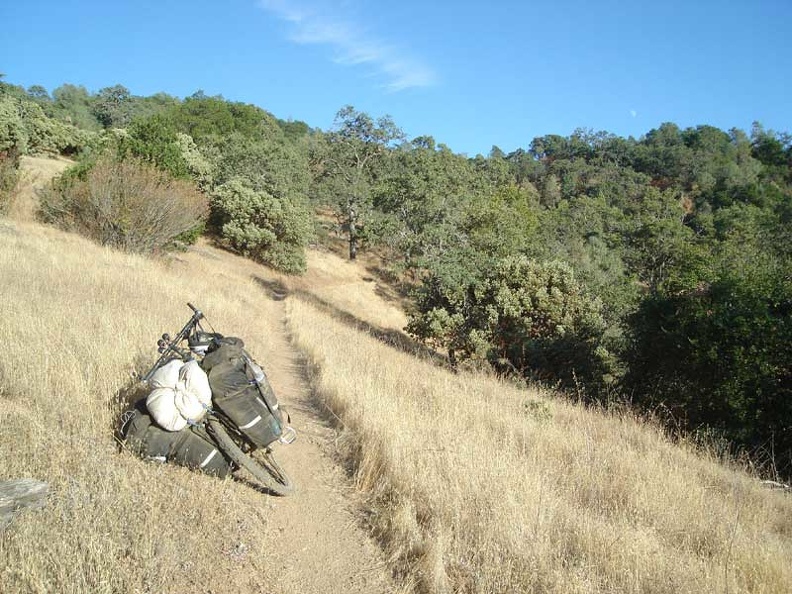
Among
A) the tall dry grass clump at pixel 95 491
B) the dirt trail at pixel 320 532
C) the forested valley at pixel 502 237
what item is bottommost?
the dirt trail at pixel 320 532

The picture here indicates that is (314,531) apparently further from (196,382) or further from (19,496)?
(19,496)

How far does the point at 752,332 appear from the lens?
8.16m

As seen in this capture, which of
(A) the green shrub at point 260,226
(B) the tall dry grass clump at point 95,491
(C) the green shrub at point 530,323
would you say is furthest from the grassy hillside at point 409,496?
(A) the green shrub at point 260,226

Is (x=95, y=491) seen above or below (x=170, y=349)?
Answer: below

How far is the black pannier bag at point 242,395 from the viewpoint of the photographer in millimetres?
3799

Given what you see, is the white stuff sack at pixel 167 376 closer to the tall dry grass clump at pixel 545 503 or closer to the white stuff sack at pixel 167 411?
the white stuff sack at pixel 167 411

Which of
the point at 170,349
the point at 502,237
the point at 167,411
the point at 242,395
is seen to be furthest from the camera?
the point at 502,237

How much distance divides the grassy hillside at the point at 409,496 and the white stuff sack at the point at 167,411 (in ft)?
1.03

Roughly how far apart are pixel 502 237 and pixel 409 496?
2906cm

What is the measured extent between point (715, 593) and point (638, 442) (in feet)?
12.0

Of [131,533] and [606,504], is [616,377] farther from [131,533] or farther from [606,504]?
[131,533]

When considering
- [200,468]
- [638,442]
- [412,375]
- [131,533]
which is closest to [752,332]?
[638,442]

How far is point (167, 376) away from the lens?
12.7 feet

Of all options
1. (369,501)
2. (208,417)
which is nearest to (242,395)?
(208,417)
